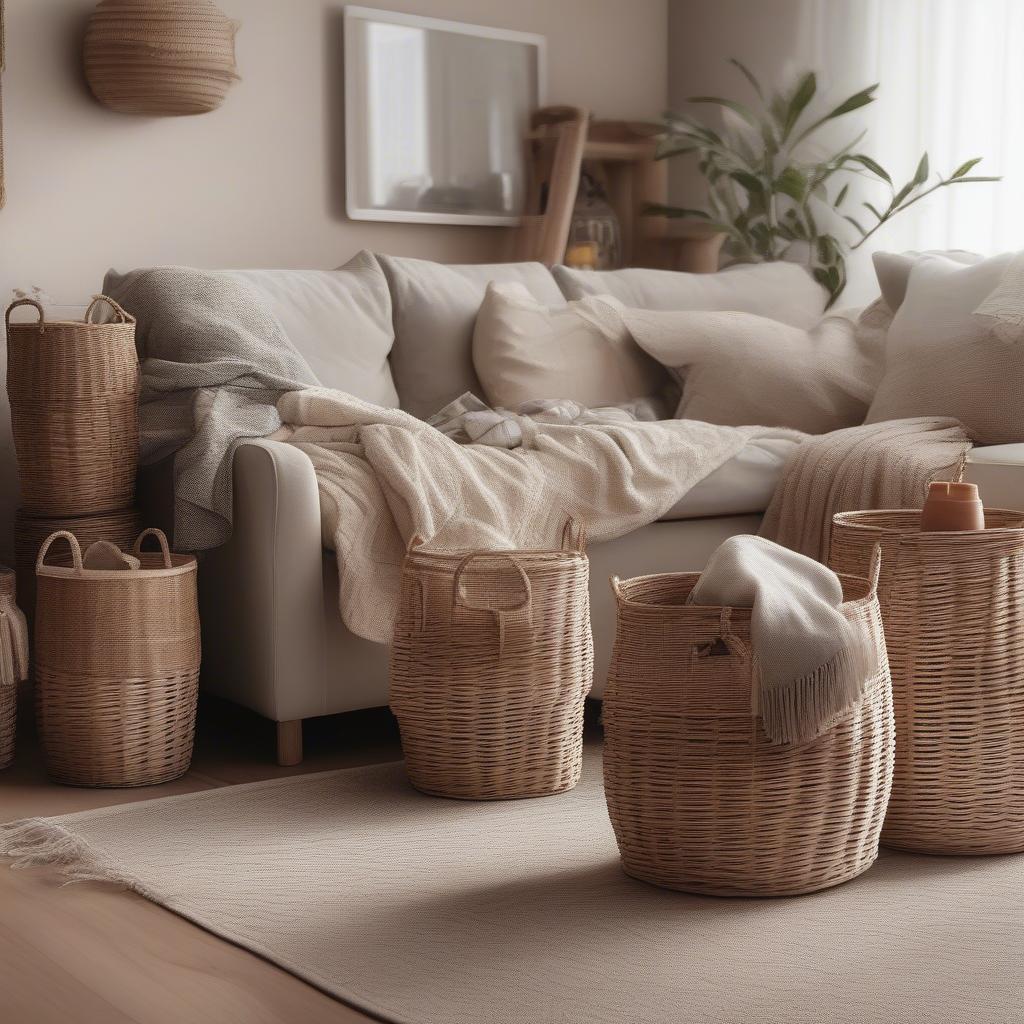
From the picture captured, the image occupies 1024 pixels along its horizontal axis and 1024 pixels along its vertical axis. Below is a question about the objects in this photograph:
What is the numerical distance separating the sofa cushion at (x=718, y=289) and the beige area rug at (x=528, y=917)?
5.72ft

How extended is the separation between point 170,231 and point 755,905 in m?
2.54

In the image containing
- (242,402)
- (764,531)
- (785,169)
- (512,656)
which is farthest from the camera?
(785,169)

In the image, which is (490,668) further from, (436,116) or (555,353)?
(436,116)

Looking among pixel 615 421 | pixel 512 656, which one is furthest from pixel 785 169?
pixel 512 656

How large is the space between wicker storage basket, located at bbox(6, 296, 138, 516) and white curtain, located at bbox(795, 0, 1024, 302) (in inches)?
95.3

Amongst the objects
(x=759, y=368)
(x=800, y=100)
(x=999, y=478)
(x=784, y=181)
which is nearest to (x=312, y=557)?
(x=999, y=478)

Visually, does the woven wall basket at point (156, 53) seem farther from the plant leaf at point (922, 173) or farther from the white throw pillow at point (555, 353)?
the plant leaf at point (922, 173)

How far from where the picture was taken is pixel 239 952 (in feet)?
5.29

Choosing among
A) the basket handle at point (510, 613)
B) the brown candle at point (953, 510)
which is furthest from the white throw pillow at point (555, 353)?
the brown candle at point (953, 510)

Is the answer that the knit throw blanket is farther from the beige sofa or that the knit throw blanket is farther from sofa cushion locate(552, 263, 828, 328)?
sofa cushion locate(552, 263, 828, 328)

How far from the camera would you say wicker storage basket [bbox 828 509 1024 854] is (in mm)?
1838

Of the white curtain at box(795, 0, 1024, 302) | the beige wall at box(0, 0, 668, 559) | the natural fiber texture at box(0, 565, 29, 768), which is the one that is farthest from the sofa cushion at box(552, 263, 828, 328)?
the natural fiber texture at box(0, 565, 29, 768)

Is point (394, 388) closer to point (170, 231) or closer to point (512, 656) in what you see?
point (170, 231)

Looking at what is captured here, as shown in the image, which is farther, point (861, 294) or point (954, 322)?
point (861, 294)
